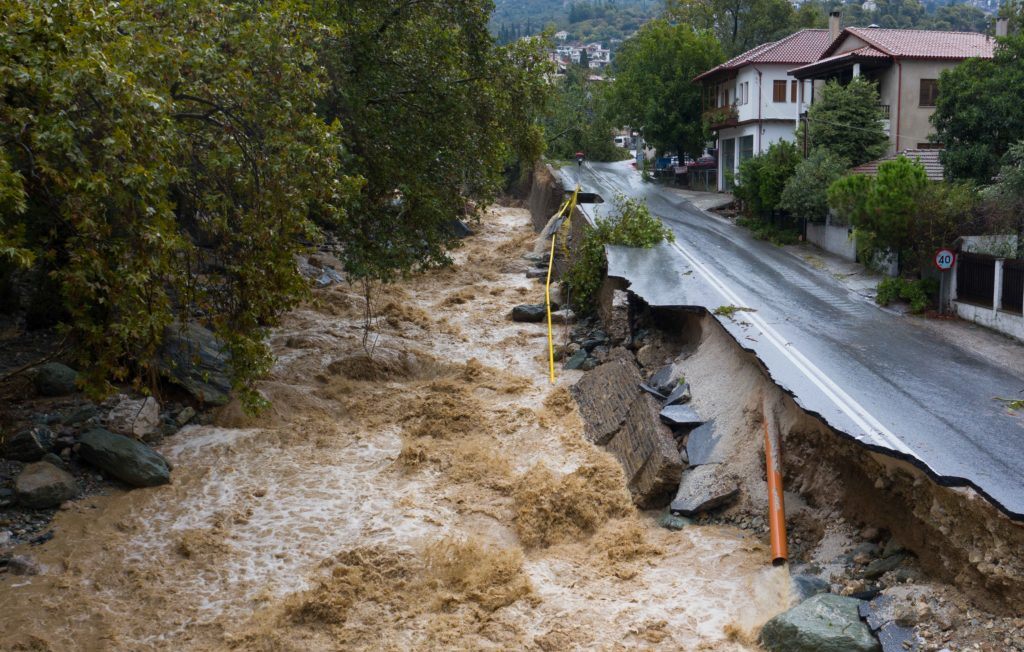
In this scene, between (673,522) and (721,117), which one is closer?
(673,522)

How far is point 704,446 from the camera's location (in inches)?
551

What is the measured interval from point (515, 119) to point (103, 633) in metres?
13.9

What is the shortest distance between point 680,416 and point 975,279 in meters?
8.52

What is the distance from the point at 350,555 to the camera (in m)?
12.2

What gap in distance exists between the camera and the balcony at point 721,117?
4747 cm

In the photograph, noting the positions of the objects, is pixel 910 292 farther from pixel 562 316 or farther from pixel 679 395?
pixel 562 316

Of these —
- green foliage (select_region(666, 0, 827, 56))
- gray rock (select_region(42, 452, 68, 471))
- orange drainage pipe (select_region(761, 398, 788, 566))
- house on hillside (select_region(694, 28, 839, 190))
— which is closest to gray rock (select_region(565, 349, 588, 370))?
orange drainage pipe (select_region(761, 398, 788, 566))

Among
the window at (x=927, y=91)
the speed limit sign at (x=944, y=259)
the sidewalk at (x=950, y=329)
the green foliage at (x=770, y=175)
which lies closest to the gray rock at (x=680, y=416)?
the sidewalk at (x=950, y=329)

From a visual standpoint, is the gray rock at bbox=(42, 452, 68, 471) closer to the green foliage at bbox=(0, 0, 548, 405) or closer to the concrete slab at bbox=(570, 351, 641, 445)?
the green foliage at bbox=(0, 0, 548, 405)

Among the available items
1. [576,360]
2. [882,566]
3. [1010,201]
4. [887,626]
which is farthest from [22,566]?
[1010,201]

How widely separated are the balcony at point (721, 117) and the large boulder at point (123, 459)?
3903cm

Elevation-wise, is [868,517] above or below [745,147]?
below

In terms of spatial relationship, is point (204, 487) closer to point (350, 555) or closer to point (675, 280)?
point (350, 555)

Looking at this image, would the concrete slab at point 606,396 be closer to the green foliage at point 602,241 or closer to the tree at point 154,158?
the green foliage at point 602,241
